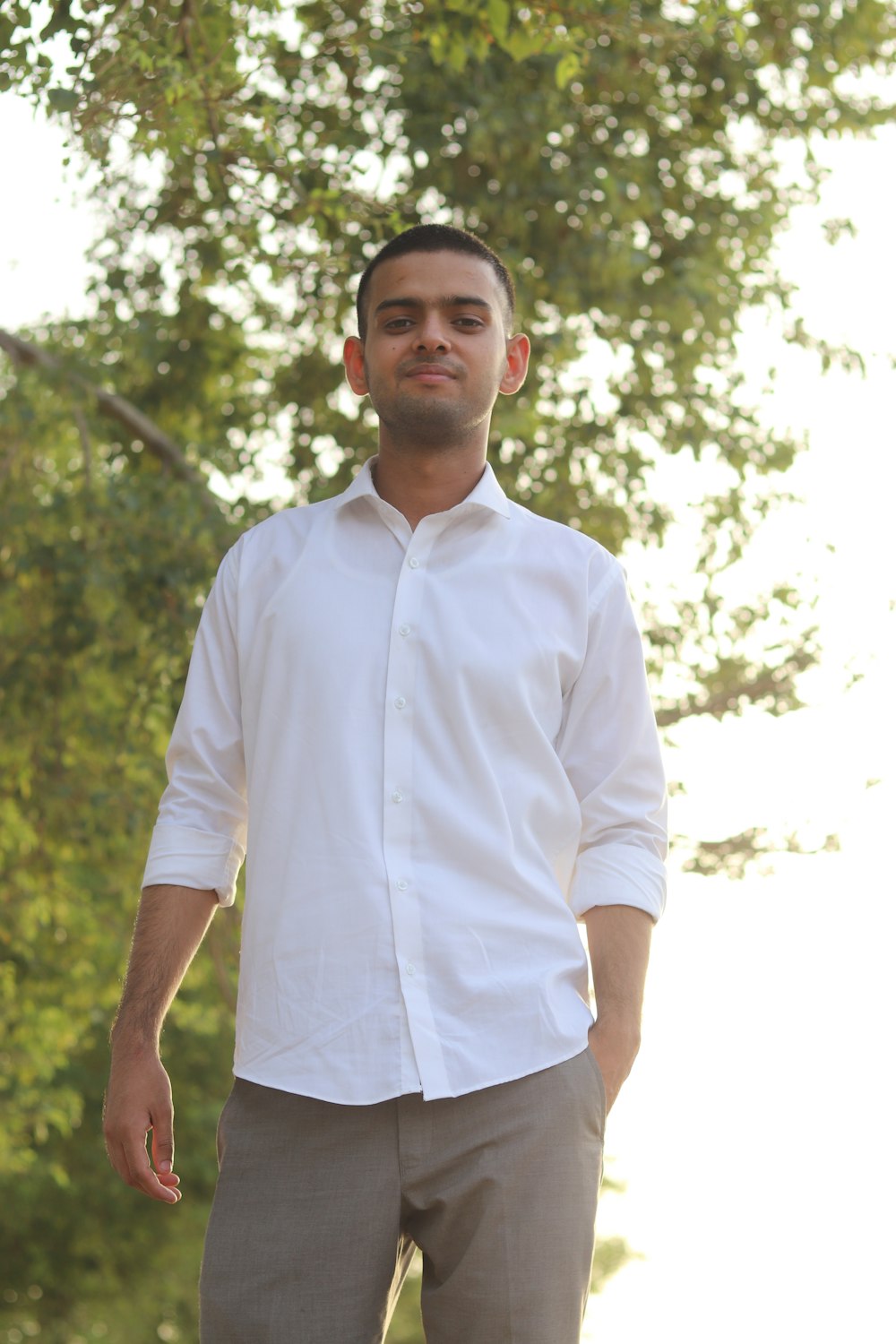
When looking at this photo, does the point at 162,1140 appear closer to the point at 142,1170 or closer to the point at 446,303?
the point at 142,1170

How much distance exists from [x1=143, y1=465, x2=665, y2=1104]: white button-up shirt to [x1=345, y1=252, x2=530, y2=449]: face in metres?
0.12

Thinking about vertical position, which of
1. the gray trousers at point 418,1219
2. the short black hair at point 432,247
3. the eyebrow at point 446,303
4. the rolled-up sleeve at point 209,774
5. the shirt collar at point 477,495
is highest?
the short black hair at point 432,247

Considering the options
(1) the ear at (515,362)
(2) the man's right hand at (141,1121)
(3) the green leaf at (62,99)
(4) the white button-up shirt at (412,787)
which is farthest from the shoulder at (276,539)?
(3) the green leaf at (62,99)

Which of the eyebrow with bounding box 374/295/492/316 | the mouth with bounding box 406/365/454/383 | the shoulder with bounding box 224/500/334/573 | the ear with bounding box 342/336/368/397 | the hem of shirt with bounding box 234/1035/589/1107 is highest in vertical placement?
the eyebrow with bounding box 374/295/492/316

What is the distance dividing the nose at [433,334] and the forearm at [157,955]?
37.7 inches

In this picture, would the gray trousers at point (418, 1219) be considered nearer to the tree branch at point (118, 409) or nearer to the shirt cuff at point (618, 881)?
the shirt cuff at point (618, 881)

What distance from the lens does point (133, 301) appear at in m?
7.52

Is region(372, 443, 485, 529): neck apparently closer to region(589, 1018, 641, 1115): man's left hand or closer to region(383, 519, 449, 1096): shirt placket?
region(383, 519, 449, 1096): shirt placket

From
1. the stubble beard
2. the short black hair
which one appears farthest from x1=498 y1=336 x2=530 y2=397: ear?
the stubble beard

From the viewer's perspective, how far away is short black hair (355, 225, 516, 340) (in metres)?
2.70

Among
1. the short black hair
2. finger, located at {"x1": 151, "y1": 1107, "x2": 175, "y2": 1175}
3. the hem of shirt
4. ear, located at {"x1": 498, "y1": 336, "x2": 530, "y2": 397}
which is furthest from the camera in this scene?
ear, located at {"x1": 498, "y1": 336, "x2": 530, "y2": 397}

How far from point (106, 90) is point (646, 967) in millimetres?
2358

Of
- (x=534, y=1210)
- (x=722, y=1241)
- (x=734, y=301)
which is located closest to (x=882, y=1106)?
(x=722, y=1241)

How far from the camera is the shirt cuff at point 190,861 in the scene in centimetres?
243
